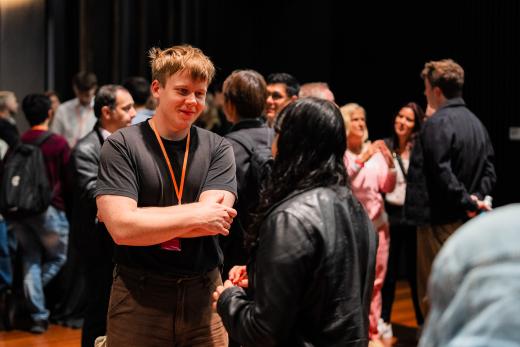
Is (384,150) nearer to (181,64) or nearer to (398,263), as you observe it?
(398,263)

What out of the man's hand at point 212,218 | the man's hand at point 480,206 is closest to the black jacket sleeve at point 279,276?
the man's hand at point 212,218

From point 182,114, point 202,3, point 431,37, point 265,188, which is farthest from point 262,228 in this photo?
point 202,3

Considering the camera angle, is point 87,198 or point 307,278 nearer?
point 307,278

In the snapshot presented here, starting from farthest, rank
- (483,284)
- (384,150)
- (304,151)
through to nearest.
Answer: (384,150), (304,151), (483,284)

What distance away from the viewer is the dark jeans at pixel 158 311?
2568 millimetres

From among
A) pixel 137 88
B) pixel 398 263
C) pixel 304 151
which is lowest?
pixel 398 263

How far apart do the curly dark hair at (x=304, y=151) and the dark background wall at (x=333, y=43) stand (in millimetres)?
5571

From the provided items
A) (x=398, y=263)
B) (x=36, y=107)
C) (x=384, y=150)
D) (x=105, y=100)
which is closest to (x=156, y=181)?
(x=105, y=100)

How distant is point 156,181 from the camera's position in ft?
8.61

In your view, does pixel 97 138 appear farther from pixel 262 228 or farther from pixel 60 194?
pixel 262 228

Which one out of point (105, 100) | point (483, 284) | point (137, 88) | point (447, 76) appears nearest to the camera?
point (483, 284)

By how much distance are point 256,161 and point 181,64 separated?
4.32 feet

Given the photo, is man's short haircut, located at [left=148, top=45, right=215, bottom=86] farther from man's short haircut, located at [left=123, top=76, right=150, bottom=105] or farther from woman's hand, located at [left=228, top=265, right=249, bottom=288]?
man's short haircut, located at [left=123, top=76, right=150, bottom=105]

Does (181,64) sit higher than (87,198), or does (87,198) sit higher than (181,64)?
(181,64)
